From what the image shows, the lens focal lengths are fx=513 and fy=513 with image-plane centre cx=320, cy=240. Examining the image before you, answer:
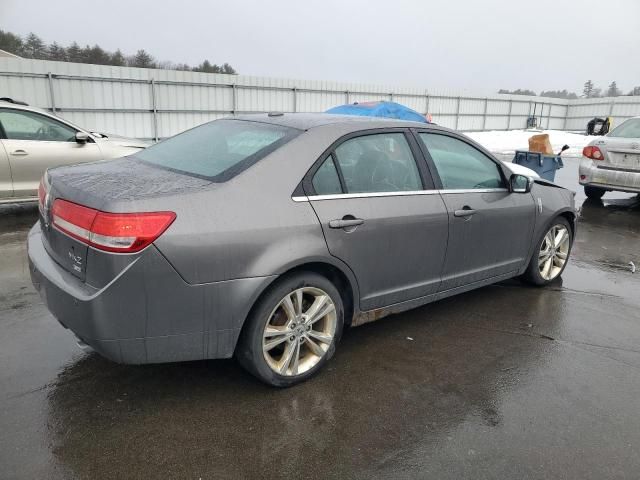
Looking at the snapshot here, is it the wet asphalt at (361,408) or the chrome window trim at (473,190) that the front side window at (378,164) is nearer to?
the chrome window trim at (473,190)

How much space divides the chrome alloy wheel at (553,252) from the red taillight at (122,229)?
3.67m

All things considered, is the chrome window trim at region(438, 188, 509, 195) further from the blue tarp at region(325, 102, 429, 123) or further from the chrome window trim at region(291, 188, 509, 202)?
the blue tarp at region(325, 102, 429, 123)

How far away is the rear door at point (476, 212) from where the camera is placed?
3771 millimetres

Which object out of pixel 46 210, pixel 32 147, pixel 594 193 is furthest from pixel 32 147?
pixel 594 193

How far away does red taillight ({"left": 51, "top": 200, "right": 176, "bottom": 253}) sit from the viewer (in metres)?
2.38

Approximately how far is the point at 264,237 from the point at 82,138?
573 cm

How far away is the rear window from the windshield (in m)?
8.29

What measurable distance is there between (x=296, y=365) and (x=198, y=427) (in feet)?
2.15

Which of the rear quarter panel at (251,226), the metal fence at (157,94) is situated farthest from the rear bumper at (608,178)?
the metal fence at (157,94)

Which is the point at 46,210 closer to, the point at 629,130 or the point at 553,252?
the point at 553,252

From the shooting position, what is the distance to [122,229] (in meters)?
2.38

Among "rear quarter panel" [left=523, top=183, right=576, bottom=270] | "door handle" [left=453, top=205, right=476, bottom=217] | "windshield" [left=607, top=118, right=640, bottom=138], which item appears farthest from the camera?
"windshield" [left=607, top=118, right=640, bottom=138]

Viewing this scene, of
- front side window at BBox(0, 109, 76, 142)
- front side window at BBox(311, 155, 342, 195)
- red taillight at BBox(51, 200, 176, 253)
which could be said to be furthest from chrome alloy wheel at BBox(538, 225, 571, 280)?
front side window at BBox(0, 109, 76, 142)

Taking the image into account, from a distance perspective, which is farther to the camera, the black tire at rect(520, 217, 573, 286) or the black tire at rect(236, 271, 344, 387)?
the black tire at rect(520, 217, 573, 286)
